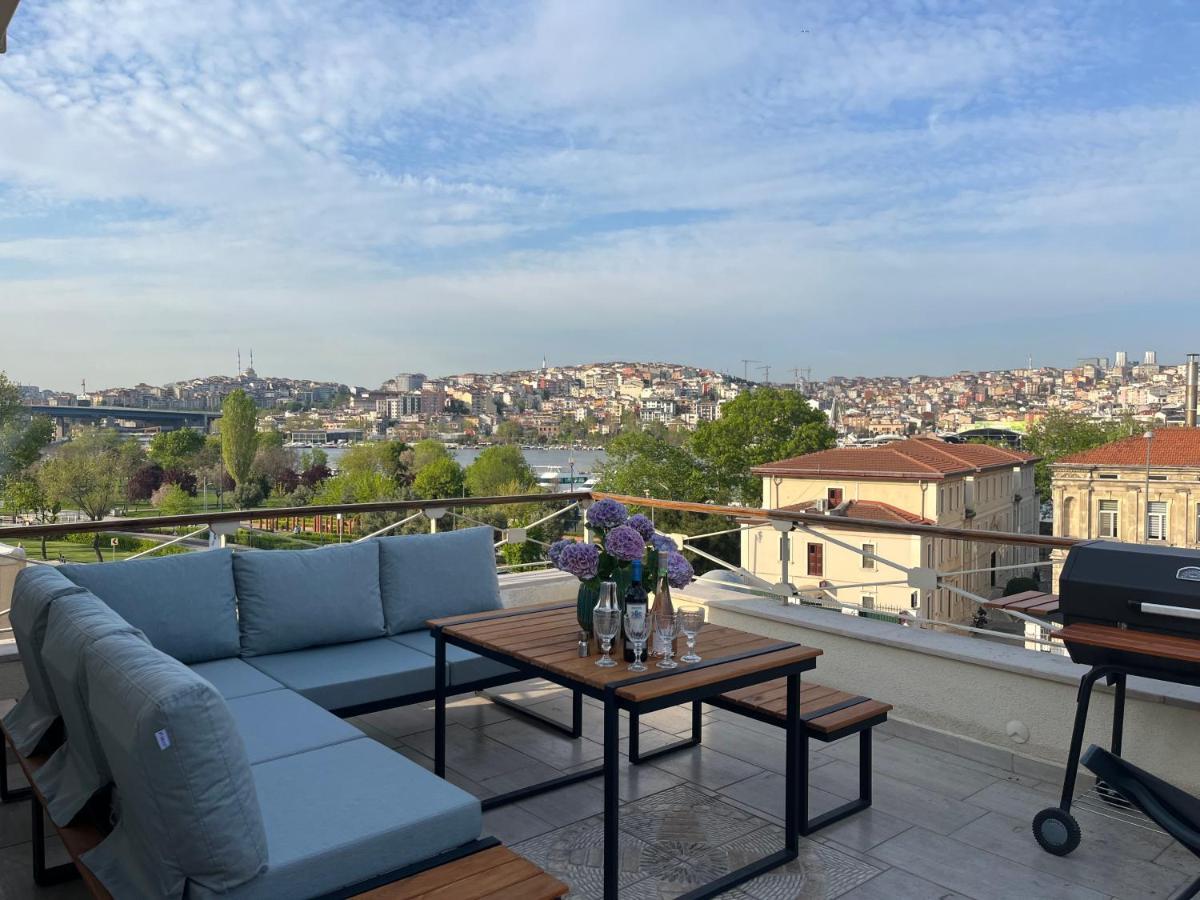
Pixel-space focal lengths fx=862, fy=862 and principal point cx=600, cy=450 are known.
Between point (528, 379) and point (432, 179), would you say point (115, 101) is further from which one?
point (528, 379)

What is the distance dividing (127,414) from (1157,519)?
30.7 meters

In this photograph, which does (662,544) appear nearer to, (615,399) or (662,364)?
(662,364)

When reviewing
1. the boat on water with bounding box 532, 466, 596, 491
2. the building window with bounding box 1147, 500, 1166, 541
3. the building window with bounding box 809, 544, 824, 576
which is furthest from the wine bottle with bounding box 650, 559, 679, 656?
the boat on water with bounding box 532, 466, 596, 491

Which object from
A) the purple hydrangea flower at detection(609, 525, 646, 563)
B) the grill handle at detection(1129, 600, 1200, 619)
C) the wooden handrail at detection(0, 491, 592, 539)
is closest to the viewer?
the grill handle at detection(1129, 600, 1200, 619)

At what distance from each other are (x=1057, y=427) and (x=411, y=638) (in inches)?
1532

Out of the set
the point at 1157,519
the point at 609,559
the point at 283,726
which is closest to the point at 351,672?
the point at 283,726

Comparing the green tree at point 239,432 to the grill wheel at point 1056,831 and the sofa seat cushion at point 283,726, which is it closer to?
the sofa seat cushion at point 283,726

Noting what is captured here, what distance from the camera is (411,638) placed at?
144 inches

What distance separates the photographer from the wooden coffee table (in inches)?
89.2

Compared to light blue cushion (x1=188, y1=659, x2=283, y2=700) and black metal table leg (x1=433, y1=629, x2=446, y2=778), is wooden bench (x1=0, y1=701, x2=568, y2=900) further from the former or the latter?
black metal table leg (x1=433, y1=629, x2=446, y2=778)

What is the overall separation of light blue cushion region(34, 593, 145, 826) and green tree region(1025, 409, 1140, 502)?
38709mm

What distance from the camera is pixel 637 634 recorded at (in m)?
2.40

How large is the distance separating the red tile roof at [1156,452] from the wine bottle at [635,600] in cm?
2917

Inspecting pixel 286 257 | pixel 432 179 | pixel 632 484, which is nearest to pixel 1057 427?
pixel 632 484
